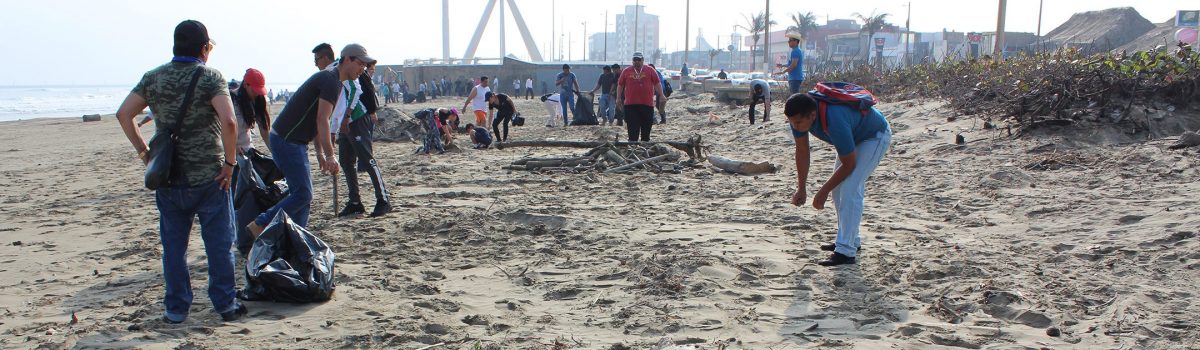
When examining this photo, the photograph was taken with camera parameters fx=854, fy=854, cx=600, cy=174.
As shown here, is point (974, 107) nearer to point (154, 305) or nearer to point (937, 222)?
point (937, 222)

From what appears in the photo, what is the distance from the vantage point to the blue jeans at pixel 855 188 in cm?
463

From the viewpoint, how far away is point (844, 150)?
4414 mm

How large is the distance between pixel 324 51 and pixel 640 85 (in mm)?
5006

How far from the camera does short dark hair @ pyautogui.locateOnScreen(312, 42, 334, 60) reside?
562 centimetres

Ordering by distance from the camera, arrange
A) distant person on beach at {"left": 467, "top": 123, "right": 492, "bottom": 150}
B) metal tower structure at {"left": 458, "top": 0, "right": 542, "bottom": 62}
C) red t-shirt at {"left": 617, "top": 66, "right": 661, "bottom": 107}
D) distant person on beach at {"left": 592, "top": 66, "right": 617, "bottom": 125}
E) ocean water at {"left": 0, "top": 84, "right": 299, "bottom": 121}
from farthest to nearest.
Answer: metal tower structure at {"left": 458, "top": 0, "right": 542, "bottom": 62} → ocean water at {"left": 0, "top": 84, "right": 299, "bottom": 121} → distant person on beach at {"left": 592, "top": 66, "right": 617, "bottom": 125} → distant person on beach at {"left": 467, "top": 123, "right": 492, "bottom": 150} → red t-shirt at {"left": 617, "top": 66, "right": 661, "bottom": 107}

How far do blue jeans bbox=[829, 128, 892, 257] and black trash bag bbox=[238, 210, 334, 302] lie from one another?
273cm

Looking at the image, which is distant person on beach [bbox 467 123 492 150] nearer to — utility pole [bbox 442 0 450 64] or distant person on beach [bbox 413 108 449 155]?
distant person on beach [bbox 413 108 449 155]

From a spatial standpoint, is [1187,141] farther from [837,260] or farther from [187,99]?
[187,99]

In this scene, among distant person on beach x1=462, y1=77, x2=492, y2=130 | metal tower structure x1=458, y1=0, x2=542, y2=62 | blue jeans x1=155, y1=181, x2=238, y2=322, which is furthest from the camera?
metal tower structure x1=458, y1=0, x2=542, y2=62

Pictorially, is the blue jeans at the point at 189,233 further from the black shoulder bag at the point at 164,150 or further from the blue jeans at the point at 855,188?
the blue jeans at the point at 855,188

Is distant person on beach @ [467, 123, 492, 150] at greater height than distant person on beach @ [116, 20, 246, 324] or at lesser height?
lesser

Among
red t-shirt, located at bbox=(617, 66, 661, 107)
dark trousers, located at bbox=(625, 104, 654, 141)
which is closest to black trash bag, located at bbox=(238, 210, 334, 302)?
red t-shirt, located at bbox=(617, 66, 661, 107)

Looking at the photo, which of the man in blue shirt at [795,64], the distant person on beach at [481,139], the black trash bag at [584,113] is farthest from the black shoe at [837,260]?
the black trash bag at [584,113]

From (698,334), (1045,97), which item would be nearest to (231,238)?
(698,334)
